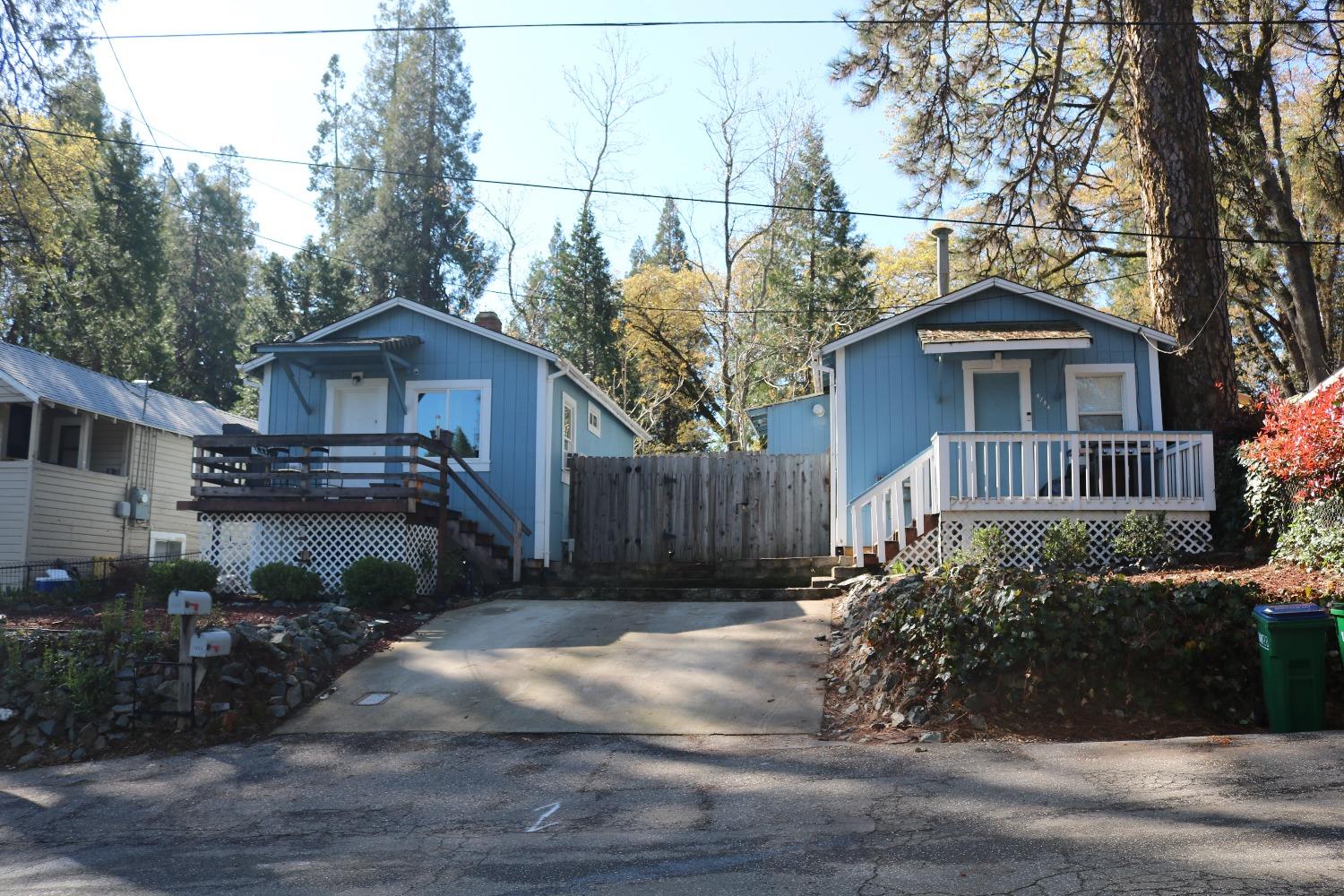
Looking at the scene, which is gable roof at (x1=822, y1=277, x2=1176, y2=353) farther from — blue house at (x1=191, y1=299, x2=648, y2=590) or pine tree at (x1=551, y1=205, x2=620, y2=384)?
pine tree at (x1=551, y1=205, x2=620, y2=384)

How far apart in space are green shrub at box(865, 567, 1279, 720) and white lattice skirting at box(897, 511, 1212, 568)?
368 centimetres

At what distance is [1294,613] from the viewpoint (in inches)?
299

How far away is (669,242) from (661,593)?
3268 centimetres

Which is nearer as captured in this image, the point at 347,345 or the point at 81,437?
the point at 347,345

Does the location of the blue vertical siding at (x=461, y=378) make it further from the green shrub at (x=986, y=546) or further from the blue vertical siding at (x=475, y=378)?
the green shrub at (x=986, y=546)

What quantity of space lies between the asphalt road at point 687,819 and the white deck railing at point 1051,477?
5486mm

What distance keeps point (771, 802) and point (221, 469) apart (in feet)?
35.9

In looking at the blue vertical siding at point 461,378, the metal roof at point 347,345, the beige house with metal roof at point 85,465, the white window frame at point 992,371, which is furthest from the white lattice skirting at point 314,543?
the white window frame at point 992,371

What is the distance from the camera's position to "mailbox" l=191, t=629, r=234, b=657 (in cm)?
878

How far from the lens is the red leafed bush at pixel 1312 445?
10070 millimetres

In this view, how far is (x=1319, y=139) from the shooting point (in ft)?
61.1

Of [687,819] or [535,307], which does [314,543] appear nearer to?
[687,819]

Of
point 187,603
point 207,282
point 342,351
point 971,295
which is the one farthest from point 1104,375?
point 207,282

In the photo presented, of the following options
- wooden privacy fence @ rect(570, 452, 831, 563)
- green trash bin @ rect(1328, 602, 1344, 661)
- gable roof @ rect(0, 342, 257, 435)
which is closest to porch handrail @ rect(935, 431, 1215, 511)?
green trash bin @ rect(1328, 602, 1344, 661)
